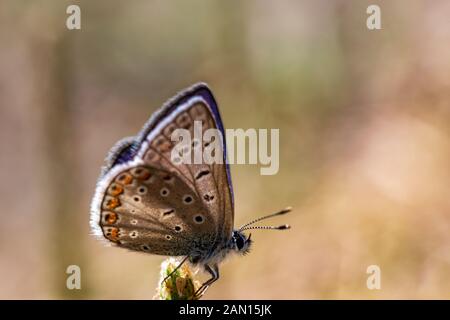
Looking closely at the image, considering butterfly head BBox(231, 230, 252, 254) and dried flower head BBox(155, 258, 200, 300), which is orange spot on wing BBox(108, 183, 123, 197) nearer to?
dried flower head BBox(155, 258, 200, 300)

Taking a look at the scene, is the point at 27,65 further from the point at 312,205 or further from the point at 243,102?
the point at 312,205

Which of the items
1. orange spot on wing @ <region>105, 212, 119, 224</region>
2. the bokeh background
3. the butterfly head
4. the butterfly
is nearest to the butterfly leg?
the butterfly

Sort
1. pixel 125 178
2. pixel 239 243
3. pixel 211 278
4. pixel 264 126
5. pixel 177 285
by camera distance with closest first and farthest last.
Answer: pixel 177 285, pixel 125 178, pixel 211 278, pixel 239 243, pixel 264 126

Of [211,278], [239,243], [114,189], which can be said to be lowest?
[211,278]

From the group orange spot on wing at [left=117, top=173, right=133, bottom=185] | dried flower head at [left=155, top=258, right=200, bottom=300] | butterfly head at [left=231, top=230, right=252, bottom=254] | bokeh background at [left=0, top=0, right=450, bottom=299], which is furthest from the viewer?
bokeh background at [left=0, top=0, right=450, bottom=299]

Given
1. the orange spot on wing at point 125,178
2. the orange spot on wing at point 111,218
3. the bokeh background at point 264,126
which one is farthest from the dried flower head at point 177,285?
the bokeh background at point 264,126

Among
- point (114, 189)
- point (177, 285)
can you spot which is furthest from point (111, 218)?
point (177, 285)

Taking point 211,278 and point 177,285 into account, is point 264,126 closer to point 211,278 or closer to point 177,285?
point 211,278

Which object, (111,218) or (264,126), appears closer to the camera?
(111,218)
